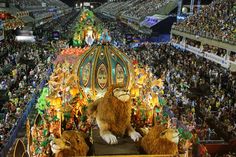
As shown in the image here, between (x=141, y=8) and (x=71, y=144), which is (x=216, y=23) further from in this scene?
(x=141, y=8)

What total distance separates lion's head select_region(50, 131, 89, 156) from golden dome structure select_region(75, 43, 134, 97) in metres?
2.38

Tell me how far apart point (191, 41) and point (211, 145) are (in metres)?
27.6

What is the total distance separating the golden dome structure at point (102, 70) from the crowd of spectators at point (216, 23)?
19216 mm

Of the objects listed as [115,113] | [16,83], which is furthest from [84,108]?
[16,83]

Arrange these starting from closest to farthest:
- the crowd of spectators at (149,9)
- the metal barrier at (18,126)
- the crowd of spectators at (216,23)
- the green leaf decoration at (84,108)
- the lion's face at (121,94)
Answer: the lion's face at (121,94)
the green leaf decoration at (84,108)
the metal barrier at (18,126)
the crowd of spectators at (216,23)
the crowd of spectators at (149,9)

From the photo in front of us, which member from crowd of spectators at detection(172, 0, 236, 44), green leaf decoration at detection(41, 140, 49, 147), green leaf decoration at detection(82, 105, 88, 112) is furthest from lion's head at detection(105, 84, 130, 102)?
crowd of spectators at detection(172, 0, 236, 44)

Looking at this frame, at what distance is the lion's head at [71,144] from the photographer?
5.66 meters

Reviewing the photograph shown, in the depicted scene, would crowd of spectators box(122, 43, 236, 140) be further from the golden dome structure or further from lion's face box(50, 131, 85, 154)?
lion's face box(50, 131, 85, 154)

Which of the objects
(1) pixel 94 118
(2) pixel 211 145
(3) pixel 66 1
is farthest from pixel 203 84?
(3) pixel 66 1

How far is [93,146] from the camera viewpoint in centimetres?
622

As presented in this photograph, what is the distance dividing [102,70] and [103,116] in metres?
2.07

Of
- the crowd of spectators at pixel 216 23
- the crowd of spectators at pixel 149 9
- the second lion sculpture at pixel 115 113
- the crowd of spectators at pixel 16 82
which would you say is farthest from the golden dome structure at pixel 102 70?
the crowd of spectators at pixel 149 9

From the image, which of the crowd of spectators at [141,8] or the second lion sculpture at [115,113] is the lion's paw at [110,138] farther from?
the crowd of spectators at [141,8]

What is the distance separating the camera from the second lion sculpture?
6527 millimetres
